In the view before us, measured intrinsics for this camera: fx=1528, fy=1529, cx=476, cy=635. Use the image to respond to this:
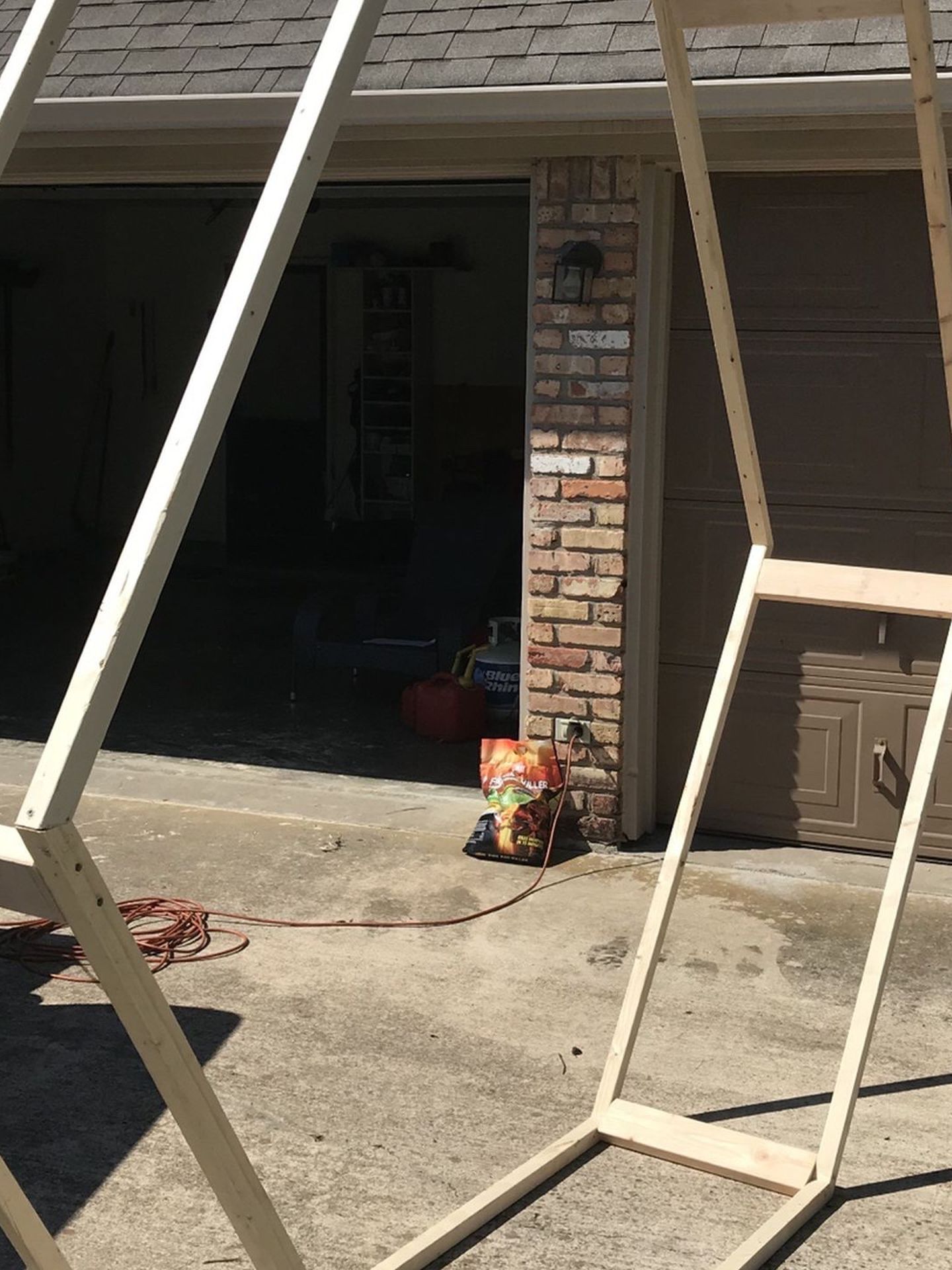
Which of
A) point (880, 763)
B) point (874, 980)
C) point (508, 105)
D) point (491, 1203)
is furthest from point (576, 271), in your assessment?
point (491, 1203)

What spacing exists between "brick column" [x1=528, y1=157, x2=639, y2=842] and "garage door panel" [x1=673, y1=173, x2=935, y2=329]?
0.33 metres

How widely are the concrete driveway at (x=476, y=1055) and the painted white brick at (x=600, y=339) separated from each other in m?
1.95

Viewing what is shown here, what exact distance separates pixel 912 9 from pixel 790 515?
113 inches

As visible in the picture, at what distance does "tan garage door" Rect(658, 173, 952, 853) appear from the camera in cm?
563

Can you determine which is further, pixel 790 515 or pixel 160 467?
pixel 790 515

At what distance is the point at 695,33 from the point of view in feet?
17.5

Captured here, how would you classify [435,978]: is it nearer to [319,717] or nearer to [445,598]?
[319,717]

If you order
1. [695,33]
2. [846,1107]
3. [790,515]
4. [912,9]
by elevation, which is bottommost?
[846,1107]

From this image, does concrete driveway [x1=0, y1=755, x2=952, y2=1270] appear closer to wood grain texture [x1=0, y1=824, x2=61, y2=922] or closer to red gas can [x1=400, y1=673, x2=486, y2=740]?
red gas can [x1=400, y1=673, x2=486, y2=740]

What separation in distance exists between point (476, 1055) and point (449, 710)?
136 inches

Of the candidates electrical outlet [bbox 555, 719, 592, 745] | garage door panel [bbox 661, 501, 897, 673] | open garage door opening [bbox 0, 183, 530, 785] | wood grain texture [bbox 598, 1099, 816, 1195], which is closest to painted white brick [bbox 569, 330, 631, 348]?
garage door panel [bbox 661, 501, 897, 673]

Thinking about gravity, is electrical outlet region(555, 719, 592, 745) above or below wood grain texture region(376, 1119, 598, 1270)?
above

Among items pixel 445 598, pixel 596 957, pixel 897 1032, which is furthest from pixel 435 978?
pixel 445 598

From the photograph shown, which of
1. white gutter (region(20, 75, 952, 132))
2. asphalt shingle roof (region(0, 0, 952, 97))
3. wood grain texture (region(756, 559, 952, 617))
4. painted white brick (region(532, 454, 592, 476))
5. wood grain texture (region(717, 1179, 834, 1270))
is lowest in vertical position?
wood grain texture (region(717, 1179, 834, 1270))
